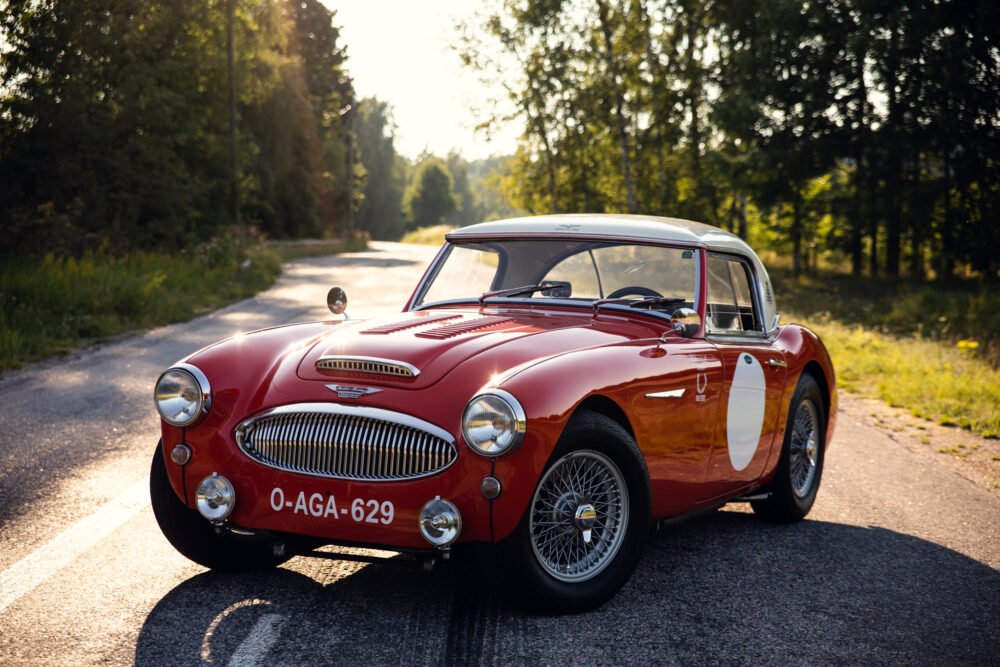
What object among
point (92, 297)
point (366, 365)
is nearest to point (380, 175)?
point (92, 297)

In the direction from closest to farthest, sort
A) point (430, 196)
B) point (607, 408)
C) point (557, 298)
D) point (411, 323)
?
point (607, 408), point (411, 323), point (557, 298), point (430, 196)

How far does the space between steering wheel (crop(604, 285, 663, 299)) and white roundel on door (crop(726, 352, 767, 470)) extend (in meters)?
0.55

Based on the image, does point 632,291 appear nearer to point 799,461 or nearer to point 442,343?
point 442,343

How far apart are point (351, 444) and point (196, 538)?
93cm

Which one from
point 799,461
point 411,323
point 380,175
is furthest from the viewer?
point 380,175

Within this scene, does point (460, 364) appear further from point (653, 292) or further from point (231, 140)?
point (231, 140)

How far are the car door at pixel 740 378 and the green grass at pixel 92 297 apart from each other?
826cm

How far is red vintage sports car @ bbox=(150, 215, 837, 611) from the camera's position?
12.2ft

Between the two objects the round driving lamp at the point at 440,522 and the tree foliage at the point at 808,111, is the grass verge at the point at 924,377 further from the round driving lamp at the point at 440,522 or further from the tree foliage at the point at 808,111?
the tree foliage at the point at 808,111

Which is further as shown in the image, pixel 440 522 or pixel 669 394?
pixel 669 394

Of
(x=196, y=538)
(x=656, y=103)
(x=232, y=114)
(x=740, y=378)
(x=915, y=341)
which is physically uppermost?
(x=232, y=114)

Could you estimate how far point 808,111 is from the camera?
88.9 feet

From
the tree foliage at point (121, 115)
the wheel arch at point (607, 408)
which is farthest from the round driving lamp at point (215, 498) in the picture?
the tree foliage at point (121, 115)

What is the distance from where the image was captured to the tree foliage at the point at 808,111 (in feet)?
78.4
